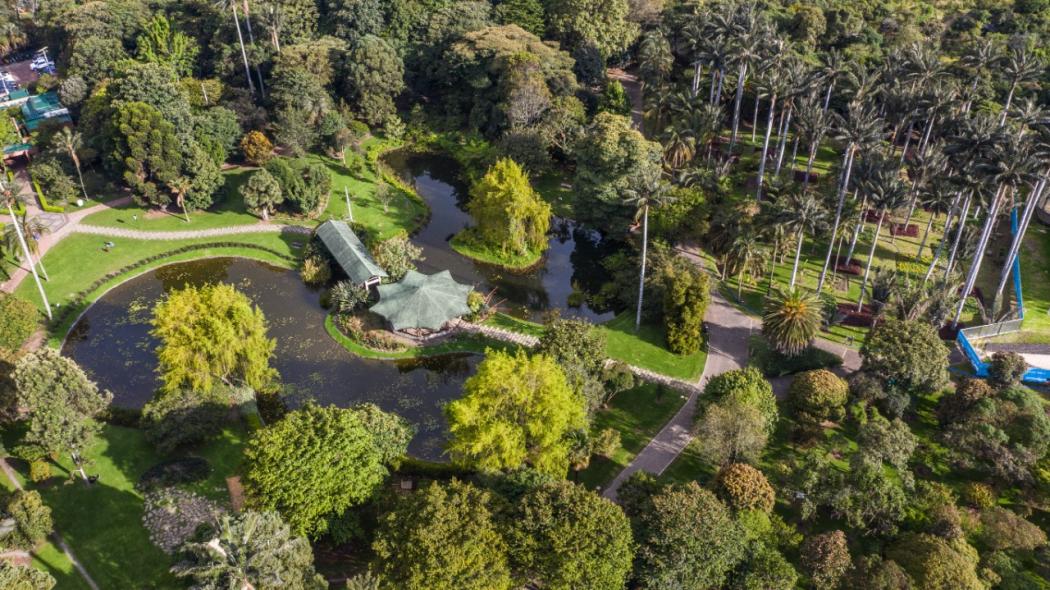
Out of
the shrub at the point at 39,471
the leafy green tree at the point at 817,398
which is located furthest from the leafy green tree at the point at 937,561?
the shrub at the point at 39,471

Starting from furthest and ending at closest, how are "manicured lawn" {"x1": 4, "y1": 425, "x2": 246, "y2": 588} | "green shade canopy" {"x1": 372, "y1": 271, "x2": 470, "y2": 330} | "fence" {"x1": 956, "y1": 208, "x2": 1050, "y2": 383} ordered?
"green shade canopy" {"x1": 372, "y1": 271, "x2": 470, "y2": 330}, "fence" {"x1": 956, "y1": 208, "x2": 1050, "y2": 383}, "manicured lawn" {"x1": 4, "y1": 425, "x2": 246, "y2": 588}

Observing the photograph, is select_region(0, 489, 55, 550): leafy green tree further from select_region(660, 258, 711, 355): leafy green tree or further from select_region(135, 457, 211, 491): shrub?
select_region(660, 258, 711, 355): leafy green tree

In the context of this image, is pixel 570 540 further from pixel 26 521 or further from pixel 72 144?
pixel 72 144

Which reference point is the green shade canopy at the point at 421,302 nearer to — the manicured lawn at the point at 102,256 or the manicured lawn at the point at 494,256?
the manicured lawn at the point at 494,256

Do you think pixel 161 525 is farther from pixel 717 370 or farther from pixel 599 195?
pixel 599 195

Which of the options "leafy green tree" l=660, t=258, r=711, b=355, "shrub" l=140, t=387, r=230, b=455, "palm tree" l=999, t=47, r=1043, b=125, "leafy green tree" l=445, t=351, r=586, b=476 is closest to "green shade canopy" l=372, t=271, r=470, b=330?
"shrub" l=140, t=387, r=230, b=455

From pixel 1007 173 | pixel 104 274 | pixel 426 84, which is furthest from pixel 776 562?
pixel 426 84
